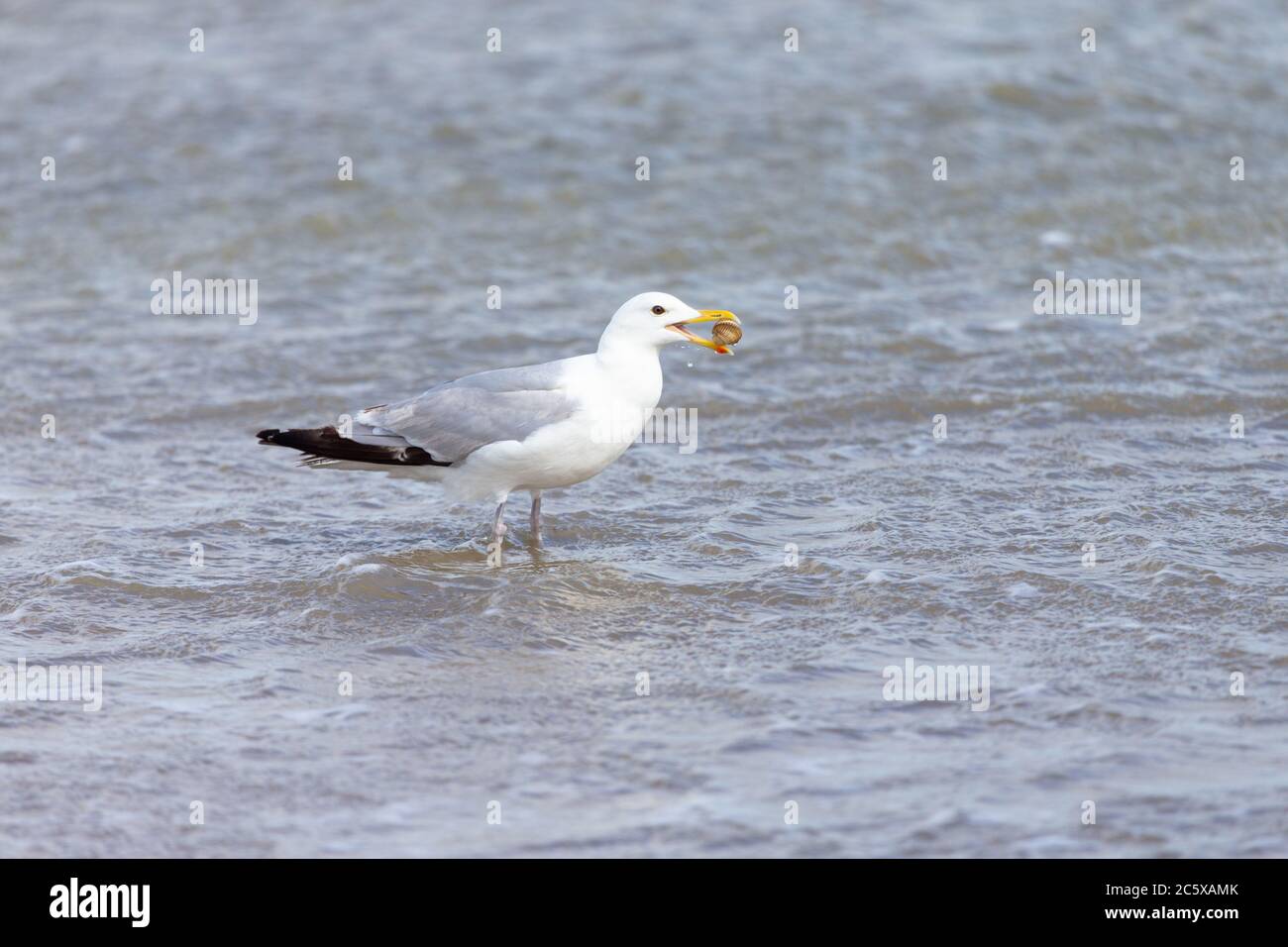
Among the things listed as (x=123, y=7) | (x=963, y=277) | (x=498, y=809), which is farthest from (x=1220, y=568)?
(x=123, y=7)

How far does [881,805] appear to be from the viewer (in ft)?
15.9

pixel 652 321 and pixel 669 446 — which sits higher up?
pixel 652 321

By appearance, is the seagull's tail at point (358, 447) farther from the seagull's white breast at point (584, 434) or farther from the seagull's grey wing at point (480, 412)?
the seagull's white breast at point (584, 434)

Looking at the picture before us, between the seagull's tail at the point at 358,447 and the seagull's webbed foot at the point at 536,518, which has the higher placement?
the seagull's tail at the point at 358,447

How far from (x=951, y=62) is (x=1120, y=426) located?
6797 mm

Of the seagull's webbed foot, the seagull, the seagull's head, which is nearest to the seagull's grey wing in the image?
→ the seagull

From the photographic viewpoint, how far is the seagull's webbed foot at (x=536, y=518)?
746 centimetres

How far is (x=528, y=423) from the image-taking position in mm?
6992

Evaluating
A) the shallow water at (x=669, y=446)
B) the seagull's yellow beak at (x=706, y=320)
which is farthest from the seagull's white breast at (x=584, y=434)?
the shallow water at (x=669, y=446)

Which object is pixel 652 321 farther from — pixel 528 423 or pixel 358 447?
pixel 358 447

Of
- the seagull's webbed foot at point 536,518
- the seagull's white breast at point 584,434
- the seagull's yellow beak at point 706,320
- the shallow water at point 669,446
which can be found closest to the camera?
the shallow water at point 669,446

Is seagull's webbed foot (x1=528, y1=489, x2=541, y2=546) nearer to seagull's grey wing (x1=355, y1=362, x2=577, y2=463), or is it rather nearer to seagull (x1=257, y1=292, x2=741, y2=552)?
seagull (x1=257, y1=292, x2=741, y2=552)

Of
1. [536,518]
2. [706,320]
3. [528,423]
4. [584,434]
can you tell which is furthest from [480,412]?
[706,320]

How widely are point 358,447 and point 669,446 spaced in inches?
88.0
